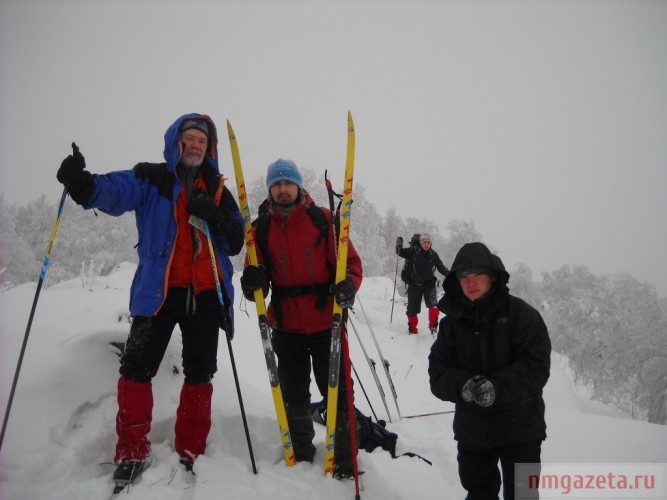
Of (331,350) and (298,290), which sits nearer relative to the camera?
(331,350)

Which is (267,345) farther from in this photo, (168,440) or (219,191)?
(219,191)

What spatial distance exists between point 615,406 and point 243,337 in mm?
15583

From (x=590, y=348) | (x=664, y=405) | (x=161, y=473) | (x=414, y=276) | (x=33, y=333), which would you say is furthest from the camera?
(x=590, y=348)

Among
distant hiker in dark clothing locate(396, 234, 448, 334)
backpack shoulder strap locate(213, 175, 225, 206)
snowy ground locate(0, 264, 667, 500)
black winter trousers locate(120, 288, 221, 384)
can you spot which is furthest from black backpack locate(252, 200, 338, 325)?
distant hiker in dark clothing locate(396, 234, 448, 334)

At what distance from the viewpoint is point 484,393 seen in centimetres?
211

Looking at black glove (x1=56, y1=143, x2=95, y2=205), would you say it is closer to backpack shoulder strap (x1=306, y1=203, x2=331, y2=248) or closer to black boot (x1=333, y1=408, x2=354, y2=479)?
backpack shoulder strap (x1=306, y1=203, x2=331, y2=248)

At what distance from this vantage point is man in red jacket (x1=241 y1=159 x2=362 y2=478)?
9.59 feet

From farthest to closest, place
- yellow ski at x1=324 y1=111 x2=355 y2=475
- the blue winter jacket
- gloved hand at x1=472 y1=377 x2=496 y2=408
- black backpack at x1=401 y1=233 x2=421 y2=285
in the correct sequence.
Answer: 1. black backpack at x1=401 y1=233 x2=421 y2=285
2. yellow ski at x1=324 y1=111 x2=355 y2=475
3. the blue winter jacket
4. gloved hand at x1=472 y1=377 x2=496 y2=408

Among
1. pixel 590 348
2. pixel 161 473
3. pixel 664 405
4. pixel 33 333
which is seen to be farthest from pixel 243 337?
pixel 590 348

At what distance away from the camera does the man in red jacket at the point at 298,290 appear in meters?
2.92

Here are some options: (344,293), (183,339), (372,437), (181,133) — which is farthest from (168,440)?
(181,133)

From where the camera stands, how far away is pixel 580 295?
53.7 feet

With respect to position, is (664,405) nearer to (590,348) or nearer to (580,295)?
(590,348)

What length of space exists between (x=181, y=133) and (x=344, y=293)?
1887mm
